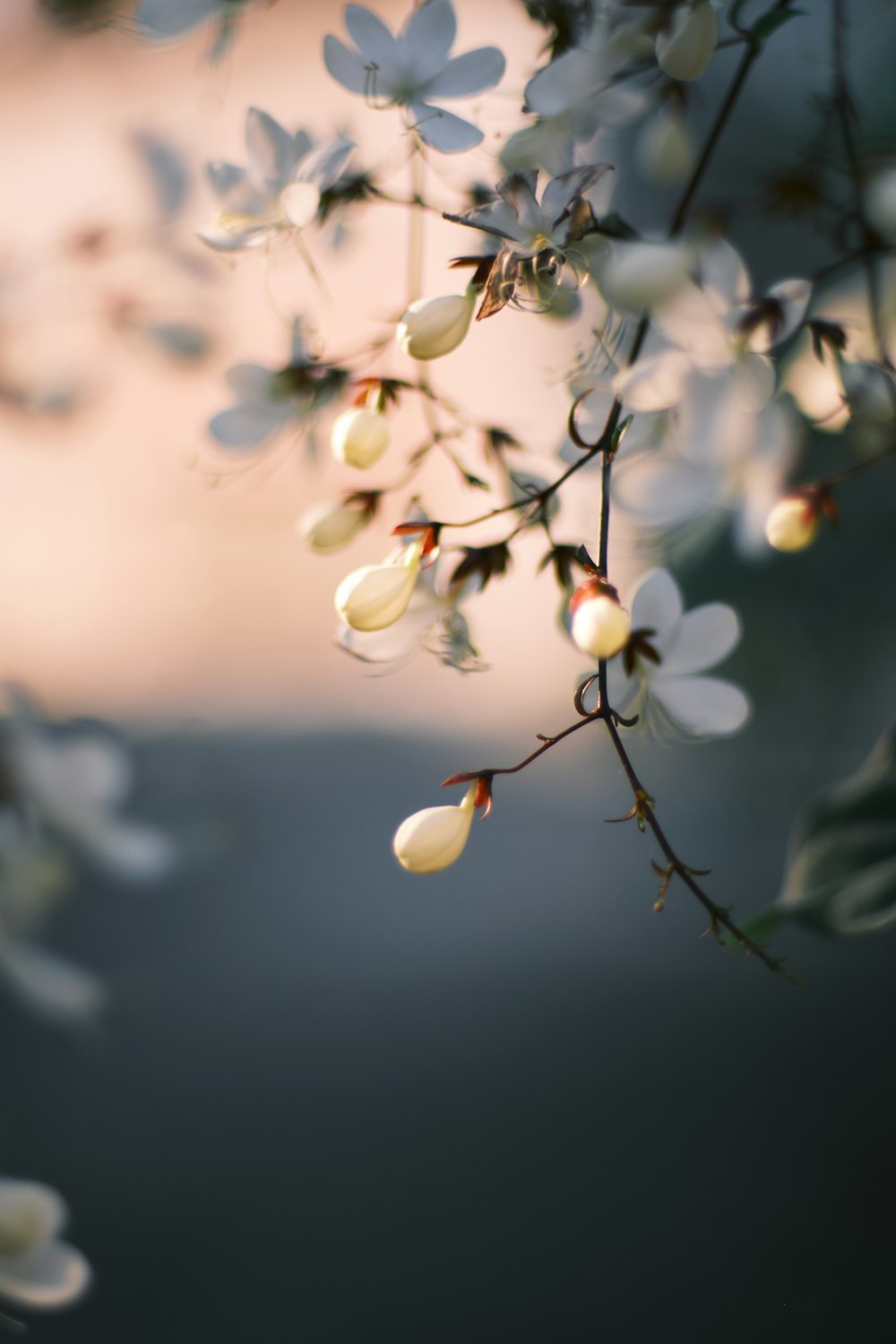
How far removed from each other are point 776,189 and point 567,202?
5.5 inches

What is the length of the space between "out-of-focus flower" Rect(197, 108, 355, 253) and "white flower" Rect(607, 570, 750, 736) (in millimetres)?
102

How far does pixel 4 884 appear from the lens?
395mm

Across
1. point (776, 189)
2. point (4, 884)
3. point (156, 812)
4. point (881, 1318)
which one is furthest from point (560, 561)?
point (881, 1318)

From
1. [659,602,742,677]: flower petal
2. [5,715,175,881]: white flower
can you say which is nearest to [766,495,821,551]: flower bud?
A: [659,602,742,677]: flower petal

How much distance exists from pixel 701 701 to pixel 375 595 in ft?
0.23

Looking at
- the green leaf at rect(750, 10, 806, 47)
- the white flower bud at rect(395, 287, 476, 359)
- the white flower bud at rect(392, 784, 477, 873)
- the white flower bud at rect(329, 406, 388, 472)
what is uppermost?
the green leaf at rect(750, 10, 806, 47)

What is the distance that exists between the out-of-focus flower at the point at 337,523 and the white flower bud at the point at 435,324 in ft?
0.18

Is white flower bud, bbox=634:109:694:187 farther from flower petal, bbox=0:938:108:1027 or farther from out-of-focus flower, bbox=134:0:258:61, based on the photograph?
flower petal, bbox=0:938:108:1027

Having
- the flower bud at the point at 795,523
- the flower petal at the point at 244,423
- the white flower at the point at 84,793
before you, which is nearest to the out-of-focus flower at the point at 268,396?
the flower petal at the point at 244,423

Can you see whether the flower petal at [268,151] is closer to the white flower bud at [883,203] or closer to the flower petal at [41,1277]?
the white flower bud at [883,203]

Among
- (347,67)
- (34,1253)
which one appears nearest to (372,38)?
(347,67)

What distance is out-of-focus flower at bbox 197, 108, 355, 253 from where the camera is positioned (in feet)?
0.72

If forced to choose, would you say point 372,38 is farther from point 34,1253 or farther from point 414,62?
point 34,1253

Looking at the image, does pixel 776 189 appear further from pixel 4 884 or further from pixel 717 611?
pixel 4 884
